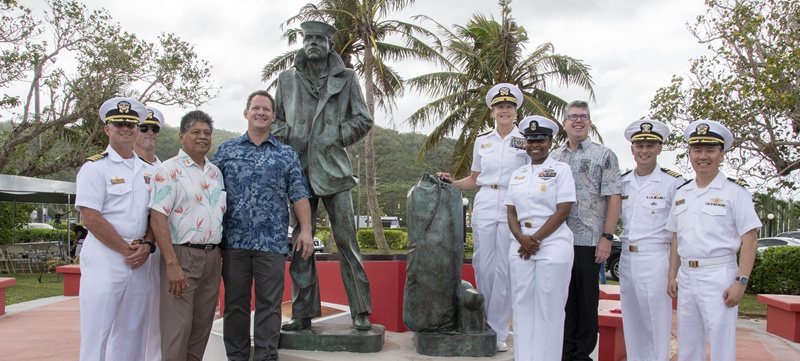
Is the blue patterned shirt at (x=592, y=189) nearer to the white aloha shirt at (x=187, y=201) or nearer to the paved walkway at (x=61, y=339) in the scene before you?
the paved walkway at (x=61, y=339)

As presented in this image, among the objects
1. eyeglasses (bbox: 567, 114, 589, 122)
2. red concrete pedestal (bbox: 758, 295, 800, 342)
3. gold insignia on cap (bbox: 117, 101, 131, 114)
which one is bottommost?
red concrete pedestal (bbox: 758, 295, 800, 342)

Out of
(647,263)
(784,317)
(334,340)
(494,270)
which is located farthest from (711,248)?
(784,317)

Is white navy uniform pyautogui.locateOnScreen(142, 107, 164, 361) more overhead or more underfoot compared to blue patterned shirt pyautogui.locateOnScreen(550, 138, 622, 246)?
more underfoot

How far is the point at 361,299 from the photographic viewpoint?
13.4 feet

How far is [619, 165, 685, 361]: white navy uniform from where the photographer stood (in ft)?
12.6

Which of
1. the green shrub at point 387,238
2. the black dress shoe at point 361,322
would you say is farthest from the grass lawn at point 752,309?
the green shrub at point 387,238

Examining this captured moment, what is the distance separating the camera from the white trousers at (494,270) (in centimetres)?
410

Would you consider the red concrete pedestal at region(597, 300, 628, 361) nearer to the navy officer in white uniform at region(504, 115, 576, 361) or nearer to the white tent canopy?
the navy officer in white uniform at region(504, 115, 576, 361)

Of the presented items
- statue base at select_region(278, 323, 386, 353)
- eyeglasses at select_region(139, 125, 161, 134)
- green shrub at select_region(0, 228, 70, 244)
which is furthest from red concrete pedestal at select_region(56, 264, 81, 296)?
green shrub at select_region(0, 228, 70, 244)

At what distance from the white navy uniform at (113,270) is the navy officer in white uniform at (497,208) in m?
1.99

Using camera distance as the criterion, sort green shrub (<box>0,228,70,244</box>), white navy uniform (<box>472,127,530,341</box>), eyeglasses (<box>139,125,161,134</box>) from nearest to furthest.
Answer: white navy uniform (<box>472,127,530,341</box>) < eyeglasses (<box>139,125,161,134</box>) < green shrub (<box>0,228,70,244</box>)

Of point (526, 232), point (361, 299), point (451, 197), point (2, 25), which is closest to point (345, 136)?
point (451, 197)

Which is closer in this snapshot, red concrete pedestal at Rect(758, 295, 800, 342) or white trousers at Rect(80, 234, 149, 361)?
white trousers at Rect(80, 234, 149, 361)

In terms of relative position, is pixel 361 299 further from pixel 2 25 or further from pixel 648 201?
pixel 2 25
